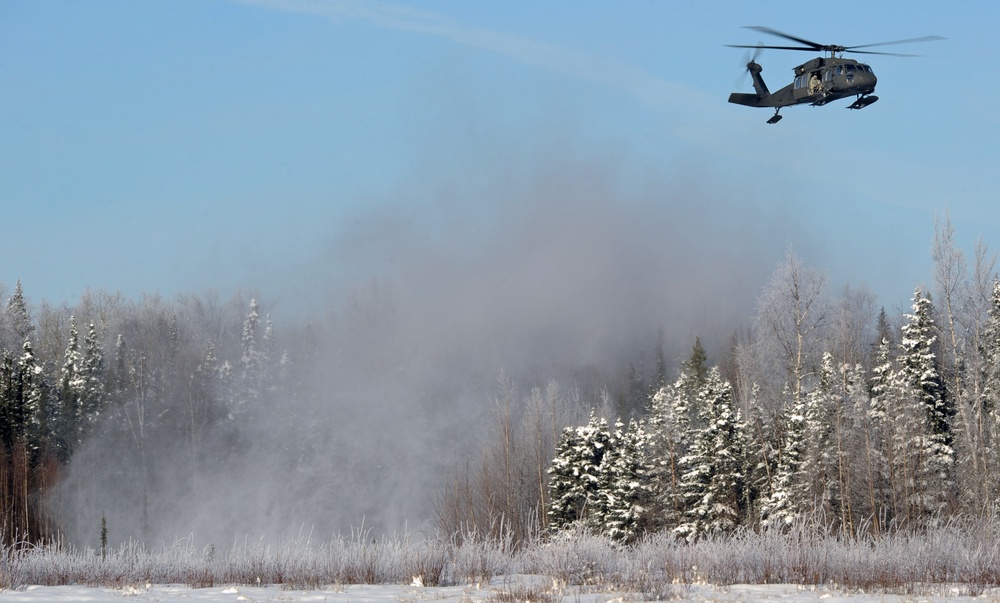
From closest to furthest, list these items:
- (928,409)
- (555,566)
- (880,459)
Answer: (555,566) < (880,459) < (928,409)

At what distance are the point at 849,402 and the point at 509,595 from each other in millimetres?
37991

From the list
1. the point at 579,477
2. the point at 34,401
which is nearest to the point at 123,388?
the point at 34,401

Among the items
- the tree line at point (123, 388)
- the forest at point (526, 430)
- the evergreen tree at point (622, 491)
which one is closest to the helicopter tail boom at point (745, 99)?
the forest at point (526, 430)

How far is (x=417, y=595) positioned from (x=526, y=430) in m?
56.5

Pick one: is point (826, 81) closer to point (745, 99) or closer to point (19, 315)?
point (745, 99)

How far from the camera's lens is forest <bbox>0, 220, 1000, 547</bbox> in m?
45.4

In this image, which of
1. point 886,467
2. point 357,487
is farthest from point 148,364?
point 886,467

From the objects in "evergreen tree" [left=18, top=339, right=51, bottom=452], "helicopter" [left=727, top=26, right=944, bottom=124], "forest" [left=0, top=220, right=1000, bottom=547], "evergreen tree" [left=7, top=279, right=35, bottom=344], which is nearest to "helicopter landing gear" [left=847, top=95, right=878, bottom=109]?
"helicopter" [left=727, top=26, right=944, bottom=124]

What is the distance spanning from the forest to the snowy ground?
9.45ft

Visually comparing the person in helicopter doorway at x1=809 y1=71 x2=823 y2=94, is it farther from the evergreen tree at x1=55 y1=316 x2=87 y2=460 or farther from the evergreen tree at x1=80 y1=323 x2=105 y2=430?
the evergreen tree at x1=80 y1=323 x2=105 y2=430

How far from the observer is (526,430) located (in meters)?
71.8

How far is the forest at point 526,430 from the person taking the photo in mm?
45375

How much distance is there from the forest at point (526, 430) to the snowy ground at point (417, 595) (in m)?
2.88

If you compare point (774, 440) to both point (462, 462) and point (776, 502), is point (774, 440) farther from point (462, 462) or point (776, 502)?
point (462, 462)
